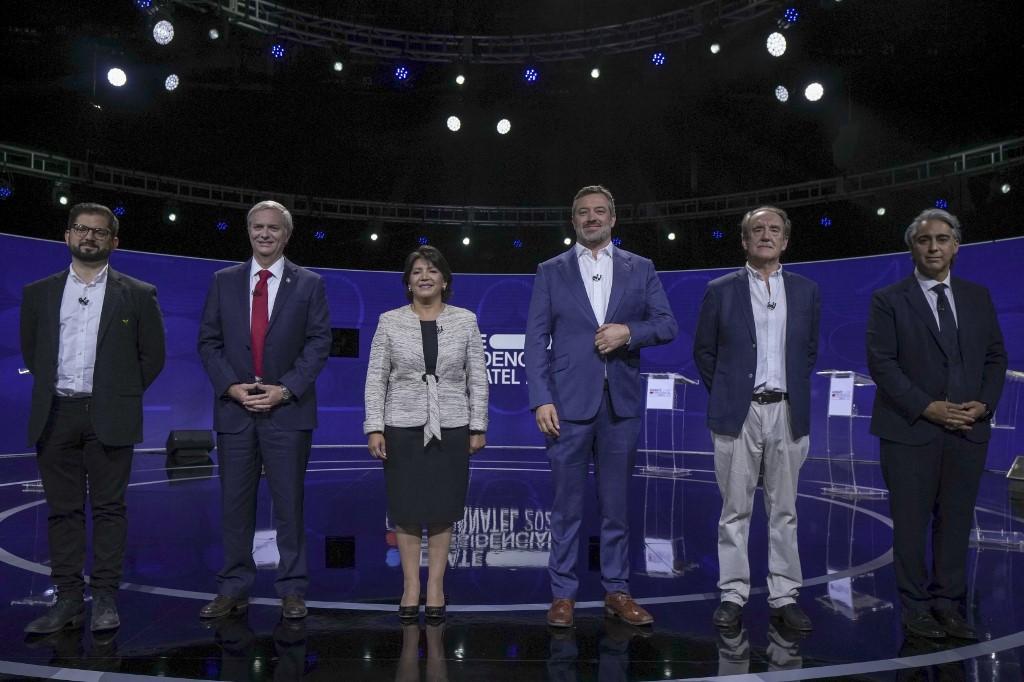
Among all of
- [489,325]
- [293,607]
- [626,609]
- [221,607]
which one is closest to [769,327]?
[626,609]

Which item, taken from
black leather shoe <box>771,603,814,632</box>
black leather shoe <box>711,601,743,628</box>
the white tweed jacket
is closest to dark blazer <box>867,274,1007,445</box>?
black leather shoe <box>771,603,814,632</box>

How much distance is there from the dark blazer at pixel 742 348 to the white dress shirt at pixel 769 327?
2cm

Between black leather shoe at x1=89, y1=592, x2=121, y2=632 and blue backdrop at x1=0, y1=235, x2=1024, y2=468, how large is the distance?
8336 millimetres

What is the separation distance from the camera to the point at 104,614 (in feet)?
9.52

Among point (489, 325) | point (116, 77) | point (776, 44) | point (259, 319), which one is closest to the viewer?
point (259, 319)

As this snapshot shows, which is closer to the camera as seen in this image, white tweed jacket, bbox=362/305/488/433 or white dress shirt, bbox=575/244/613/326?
white tweed jacket, bbox=362/305/488/433

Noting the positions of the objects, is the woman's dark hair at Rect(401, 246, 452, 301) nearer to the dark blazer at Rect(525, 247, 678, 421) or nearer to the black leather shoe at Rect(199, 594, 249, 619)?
the dark blazer at Rect(525, 247, 678, 421)

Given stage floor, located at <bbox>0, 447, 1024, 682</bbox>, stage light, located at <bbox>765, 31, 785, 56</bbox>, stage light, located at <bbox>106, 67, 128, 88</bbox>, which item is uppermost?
stage light, located at <bbox>765, 31, 785, 56</bbox>

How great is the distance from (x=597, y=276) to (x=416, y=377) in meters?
0.90

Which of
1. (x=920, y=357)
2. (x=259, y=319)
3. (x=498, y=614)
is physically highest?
(x=259, y=319)

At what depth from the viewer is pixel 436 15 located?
33.8 ft

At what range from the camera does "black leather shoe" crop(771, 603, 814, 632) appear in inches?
118

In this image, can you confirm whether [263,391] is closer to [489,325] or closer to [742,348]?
[742,348]

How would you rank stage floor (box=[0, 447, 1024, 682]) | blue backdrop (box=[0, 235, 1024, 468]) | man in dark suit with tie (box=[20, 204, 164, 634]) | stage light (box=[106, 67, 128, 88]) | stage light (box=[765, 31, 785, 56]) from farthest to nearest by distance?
blue backdrop (box=[0, 235, 1024, 468]), stage light (box=[106, 67, 128, 88]), stage light (box=[765, 31, 785, 56]), man in dark suit with tie (box=[20, 204, 164, 634]), stage floor (box=[0, 447, 1024, 682])
